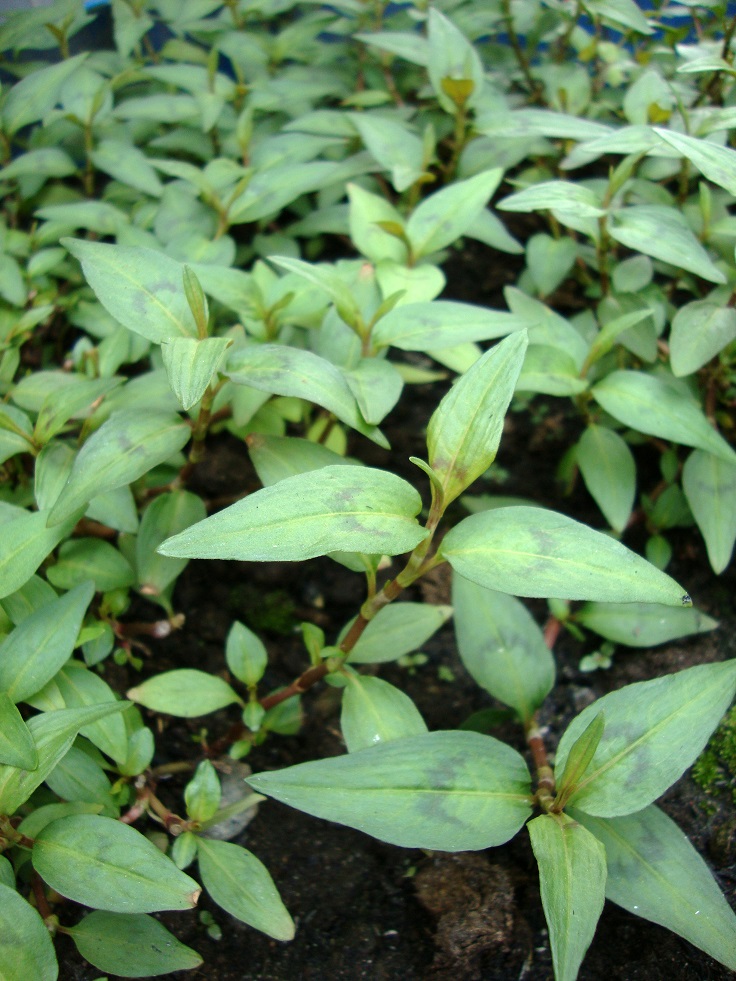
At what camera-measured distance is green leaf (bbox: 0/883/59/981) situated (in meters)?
0.86

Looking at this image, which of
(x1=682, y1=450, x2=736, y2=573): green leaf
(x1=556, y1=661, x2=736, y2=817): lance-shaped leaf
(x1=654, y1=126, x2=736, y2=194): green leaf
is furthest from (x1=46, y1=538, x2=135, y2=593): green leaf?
(x1=654, y1=126, x2=736, y2=194): green leaf

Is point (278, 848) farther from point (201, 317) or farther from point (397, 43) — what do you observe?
point (397, 43)

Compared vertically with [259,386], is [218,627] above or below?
below

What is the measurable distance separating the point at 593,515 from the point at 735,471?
0.32 meters

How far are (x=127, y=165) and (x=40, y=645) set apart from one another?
115cm

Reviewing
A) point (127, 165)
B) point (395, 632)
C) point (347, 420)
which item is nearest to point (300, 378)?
point (347, 420)

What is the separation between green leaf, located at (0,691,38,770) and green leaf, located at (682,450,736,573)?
1016 mm

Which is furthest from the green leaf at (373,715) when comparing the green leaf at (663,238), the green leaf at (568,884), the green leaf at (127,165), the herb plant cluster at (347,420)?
the green leaf at (127,165)

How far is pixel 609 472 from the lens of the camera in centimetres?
137

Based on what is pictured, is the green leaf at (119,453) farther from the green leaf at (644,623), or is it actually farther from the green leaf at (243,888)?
the green leaf at (644,623)

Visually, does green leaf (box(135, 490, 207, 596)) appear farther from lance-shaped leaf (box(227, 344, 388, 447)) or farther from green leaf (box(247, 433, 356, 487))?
lance-shaped leaf (box(227, 344, 388, 447))

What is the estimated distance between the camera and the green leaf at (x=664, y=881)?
913mm

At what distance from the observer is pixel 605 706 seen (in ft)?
3.30

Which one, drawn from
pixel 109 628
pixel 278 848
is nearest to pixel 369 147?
pixel 109 628
